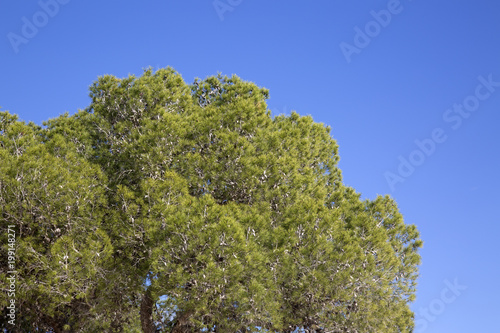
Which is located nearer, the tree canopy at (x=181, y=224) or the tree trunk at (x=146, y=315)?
the tree canopy at (x=181, y=224)

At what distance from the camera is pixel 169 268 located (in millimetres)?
10938

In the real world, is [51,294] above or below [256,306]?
above

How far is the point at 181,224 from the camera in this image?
1093cm

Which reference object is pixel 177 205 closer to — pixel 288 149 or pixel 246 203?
pixel 246 203

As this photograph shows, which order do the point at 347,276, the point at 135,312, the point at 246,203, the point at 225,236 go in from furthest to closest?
the point at 135,312
the point at 246,203
the point at 347,276
the point at 225,236

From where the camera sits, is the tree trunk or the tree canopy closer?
the tree canopy

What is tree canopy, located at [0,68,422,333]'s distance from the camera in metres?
11.1

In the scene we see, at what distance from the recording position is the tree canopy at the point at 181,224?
11148 millimetres

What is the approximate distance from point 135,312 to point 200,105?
264 inches

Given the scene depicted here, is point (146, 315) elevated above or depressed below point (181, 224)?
below

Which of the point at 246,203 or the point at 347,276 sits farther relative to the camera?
the point at 246,203

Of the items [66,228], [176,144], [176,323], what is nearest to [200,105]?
[176,144]

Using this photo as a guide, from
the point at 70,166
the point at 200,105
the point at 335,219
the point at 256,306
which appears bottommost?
the point at 256,306

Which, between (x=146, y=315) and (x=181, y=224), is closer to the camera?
(x=181, y=224)
